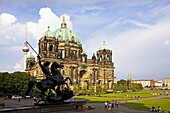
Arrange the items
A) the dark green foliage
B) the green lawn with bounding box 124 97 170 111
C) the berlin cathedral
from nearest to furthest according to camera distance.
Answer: the green lawn with bounding box 124 97 170 111 → the dark green foliage → the berlin cathedral

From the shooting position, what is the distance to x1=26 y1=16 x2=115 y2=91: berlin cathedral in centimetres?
10069

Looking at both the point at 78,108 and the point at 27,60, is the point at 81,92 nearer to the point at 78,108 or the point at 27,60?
the point at 27,60

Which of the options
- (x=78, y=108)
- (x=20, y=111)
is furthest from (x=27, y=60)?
(x=20, y=111)

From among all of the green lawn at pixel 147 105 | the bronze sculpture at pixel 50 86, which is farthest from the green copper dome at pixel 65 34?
the bronze sculpture at pixel 50 86

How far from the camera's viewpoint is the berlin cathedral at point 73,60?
101 metres

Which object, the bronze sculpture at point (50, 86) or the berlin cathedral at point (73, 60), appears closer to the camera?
the bronze sculpture at point (50, 86)

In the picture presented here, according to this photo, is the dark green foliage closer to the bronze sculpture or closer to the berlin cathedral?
the berlin cathedral

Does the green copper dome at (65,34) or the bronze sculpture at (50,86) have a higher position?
A: the green copper dome at (65,34)

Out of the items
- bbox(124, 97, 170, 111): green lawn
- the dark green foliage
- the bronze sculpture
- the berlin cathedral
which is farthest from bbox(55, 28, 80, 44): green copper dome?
the bronze sculpture

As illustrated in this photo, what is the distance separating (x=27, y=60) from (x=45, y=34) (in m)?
25.1

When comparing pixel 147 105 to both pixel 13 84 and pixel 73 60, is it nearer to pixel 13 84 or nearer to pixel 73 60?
pixel 13 84

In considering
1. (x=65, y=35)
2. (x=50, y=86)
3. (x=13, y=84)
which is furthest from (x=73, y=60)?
(x=50, y=86)

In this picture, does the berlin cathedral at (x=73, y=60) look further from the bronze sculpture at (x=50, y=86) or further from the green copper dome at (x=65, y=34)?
the bronze sculpture at (x=50, y=86)

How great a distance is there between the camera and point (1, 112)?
1764 centimetres
